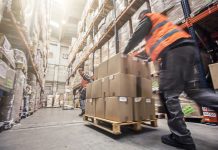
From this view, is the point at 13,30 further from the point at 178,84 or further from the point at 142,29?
the point at 178,84

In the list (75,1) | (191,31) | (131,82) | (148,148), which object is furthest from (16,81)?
(75,1)

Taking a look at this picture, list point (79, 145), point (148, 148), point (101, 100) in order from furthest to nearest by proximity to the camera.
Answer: point (101, 100), point (79, 145), point (148, 148)

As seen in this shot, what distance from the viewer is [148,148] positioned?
1.28m

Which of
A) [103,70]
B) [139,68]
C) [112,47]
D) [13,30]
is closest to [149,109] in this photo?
[139,68]

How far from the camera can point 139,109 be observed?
2025 mm

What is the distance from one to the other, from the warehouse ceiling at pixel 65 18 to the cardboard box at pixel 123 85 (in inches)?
453

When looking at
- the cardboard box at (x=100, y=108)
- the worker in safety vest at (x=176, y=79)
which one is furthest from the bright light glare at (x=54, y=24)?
the worker in safety vest at (x=176, y=79)

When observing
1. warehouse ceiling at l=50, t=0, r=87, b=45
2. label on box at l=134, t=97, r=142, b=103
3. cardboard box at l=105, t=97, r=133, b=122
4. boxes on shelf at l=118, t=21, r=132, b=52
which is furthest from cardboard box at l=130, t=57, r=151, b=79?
warehouse ceiling at l=50, t=0, r=87, b=45

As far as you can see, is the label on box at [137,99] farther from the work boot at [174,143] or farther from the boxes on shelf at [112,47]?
the boxes on shelf at [112,47]

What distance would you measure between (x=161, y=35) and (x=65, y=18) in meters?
14.3

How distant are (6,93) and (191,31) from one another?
11.5 feet

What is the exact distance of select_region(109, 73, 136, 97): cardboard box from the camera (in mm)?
1924

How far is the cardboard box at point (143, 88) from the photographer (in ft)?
6.99

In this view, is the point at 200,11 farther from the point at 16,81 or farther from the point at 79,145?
the point at 16,81
